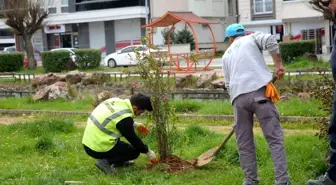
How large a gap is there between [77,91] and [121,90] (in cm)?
142

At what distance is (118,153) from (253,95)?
2.06 meters

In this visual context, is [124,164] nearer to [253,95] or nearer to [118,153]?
[118,153]

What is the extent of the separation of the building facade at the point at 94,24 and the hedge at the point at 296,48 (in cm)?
2187

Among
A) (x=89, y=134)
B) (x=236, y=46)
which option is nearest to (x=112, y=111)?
(x=89, y=134)

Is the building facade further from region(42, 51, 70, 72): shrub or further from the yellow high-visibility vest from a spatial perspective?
the yellow high-visibility vest

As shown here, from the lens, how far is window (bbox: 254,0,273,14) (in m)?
44.0

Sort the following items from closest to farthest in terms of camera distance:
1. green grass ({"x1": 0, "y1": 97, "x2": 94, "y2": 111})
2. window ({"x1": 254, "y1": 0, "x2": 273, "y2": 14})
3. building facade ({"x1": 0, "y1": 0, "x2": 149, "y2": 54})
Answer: green grass ({"x1": 0, "y1": 97, "x2": 94, "y2": 111}) < window ({"x1": 254, "y1": 0, "x2": 273, "y2": 14}) < building facade ({"x1": 0, "y1": 0, "x2": 149, "y2": 54})

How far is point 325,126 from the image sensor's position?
21.7ft

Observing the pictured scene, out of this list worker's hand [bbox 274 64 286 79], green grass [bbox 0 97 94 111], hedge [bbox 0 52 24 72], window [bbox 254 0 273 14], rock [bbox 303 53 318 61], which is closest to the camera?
worker's hand [bbox 274 64 286 79]

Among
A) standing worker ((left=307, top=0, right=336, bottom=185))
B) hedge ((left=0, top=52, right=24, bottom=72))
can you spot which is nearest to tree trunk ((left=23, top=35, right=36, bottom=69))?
hedge ((left=0, top=52, right=24, bottom=72))

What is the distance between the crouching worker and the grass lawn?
141 inches

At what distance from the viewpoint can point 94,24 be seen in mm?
49500

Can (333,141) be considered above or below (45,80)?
above

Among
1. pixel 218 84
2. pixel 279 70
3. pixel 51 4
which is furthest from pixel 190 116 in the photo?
pixel 51 4
